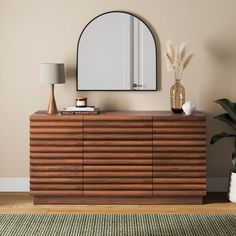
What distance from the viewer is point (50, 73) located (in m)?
4.51

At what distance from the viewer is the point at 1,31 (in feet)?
15.6

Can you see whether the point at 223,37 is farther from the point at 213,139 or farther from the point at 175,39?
the point at 213,139

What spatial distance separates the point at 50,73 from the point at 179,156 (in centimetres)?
128

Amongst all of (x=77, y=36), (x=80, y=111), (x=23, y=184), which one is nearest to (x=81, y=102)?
(x=80, y=111)

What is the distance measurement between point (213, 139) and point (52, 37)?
66.0 inches

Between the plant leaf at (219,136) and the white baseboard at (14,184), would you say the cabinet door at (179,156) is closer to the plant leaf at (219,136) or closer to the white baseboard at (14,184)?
the plant leaf at (219,136)

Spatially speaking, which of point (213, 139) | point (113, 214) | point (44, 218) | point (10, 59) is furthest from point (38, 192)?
point (213, 139)

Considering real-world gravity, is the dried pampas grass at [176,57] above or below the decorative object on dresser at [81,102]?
above

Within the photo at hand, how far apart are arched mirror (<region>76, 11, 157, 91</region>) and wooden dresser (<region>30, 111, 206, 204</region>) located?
42 centimetres

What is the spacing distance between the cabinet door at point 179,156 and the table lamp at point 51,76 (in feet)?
2.88

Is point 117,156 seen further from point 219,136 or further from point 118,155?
point 219,136

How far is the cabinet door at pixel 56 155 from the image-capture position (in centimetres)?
439

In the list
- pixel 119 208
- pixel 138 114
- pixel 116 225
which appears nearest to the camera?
pixel 116 225

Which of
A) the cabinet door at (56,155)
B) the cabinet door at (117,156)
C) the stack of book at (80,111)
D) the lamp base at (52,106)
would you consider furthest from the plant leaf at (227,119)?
the lamp base at (52,106)
